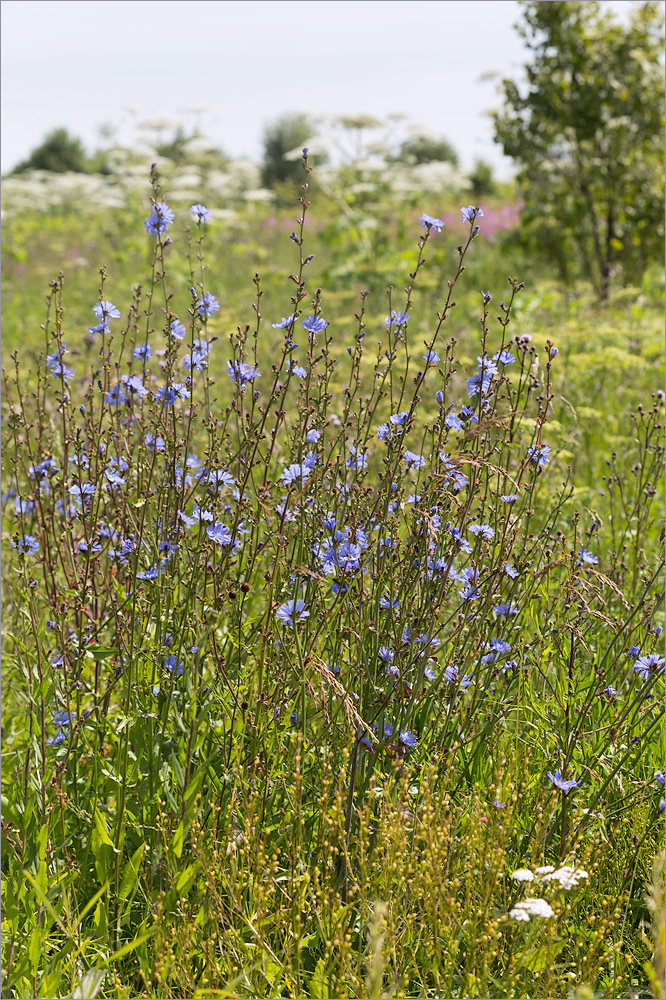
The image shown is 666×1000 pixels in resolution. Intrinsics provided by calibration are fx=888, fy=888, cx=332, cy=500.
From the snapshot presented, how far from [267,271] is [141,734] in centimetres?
962

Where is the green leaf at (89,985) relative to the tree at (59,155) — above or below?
below

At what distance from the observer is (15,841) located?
2162 millimetres

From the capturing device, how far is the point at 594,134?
30.0 ft

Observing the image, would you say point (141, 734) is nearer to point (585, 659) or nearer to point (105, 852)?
point (105, 852)

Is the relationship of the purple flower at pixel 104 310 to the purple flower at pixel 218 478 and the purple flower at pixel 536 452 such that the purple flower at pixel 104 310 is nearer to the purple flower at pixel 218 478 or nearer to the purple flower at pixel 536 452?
the purple flower at pixel 218 478

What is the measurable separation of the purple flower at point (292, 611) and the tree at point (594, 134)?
23.2 feet

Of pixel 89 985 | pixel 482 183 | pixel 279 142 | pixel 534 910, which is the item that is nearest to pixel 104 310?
pixel 89 985

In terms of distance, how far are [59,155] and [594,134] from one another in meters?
24.0

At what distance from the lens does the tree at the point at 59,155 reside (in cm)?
2850

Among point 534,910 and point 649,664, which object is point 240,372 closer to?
point 649,664

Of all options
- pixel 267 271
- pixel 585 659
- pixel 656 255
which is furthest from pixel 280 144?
pixel 585 659

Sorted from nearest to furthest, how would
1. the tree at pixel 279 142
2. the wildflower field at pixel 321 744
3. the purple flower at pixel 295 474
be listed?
the wildflower field at pixel 321 744
the purple flower at pixel 295 474
the tree at pixel 279 142

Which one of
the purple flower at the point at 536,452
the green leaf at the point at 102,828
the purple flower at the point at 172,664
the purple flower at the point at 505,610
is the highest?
the purple flower at the point at 536,452

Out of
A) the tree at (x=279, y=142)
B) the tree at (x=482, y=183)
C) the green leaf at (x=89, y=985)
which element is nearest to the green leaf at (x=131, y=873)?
the green leaf at (x=89, y=985)
